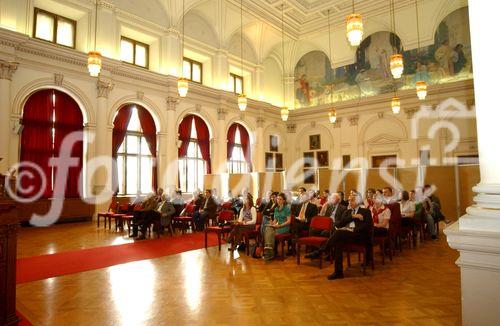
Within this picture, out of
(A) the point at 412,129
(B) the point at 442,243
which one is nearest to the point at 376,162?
(A) the point at 412,129

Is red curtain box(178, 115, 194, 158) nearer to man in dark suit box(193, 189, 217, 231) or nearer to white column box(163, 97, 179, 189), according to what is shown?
white column box(163, 97, 179, 189)

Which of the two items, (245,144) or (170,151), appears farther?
(245,144)

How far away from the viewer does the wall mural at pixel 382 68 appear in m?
15.3

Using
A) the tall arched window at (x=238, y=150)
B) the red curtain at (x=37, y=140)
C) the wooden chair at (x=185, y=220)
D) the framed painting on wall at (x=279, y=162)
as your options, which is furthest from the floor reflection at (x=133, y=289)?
the framed painting on wall at (x=279, y=162)

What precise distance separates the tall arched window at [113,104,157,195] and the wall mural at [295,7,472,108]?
416 inches

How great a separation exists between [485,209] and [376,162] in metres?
16.0

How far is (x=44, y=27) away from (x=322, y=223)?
38.9ft

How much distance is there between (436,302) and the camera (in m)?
3.97

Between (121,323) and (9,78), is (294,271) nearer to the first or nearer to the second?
(121,323)

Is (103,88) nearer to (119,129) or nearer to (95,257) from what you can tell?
(119,129)

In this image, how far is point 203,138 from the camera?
16.3 meters

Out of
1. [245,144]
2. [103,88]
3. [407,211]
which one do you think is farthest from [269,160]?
[407,211]

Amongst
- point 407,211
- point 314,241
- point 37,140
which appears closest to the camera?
point 314,241

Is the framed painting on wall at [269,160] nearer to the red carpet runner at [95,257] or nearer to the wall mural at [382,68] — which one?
the wall mural at [382,68]
